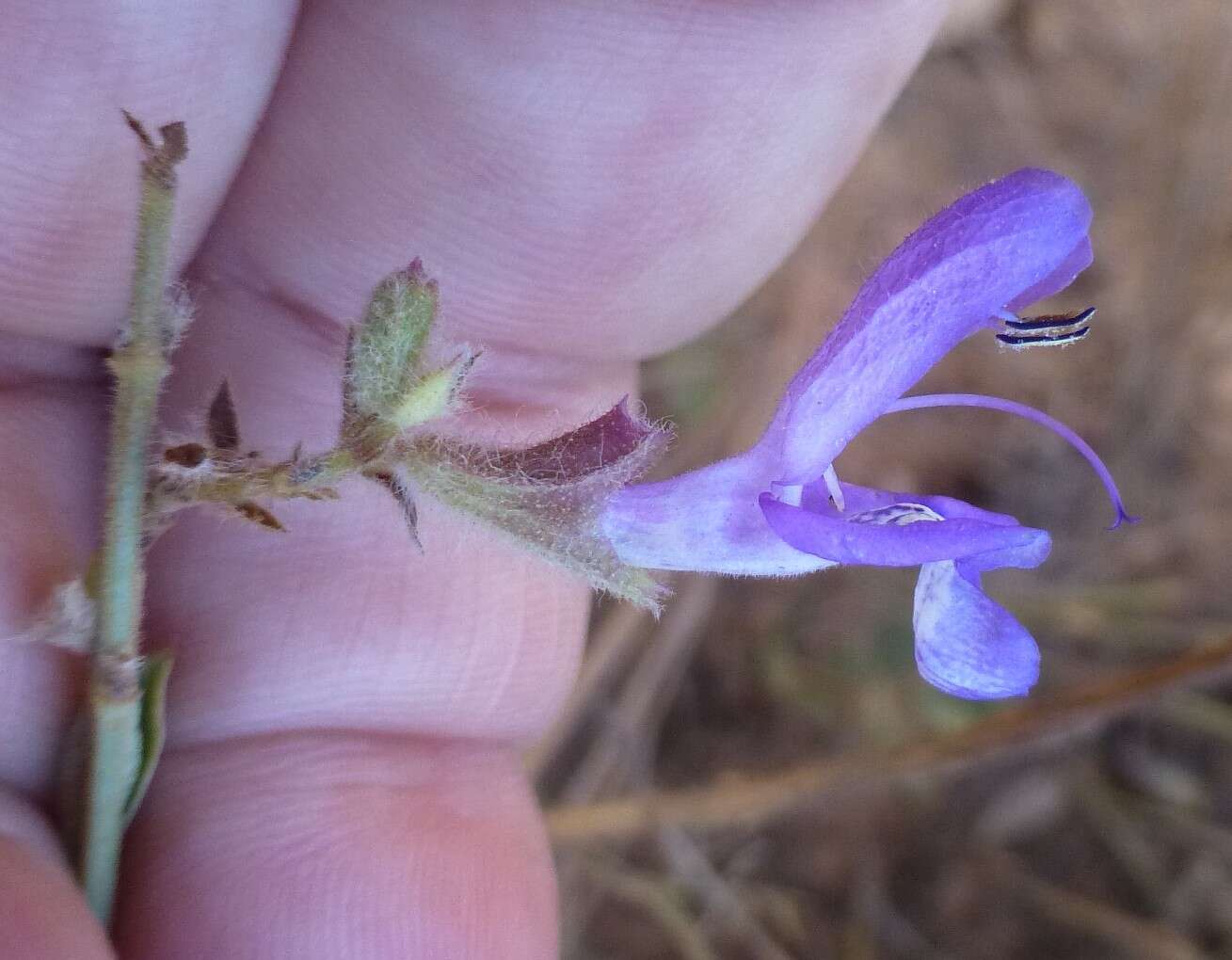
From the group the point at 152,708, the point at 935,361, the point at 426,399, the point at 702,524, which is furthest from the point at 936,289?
the point at 152,708

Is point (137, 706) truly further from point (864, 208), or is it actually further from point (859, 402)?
point (864, 208)

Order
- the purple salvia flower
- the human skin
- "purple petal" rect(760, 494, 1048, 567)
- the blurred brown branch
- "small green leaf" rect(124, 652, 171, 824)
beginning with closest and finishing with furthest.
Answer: "purple petal" rect(760, 494, 1048, 567), the purple salvia flower, "small green leaf" rect(124, 652, 171, 824), the human skin, the blurred brown branch

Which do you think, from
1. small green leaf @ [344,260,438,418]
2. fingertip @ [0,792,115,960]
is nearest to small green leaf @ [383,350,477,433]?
small green leaf @ [344,260,438,418]

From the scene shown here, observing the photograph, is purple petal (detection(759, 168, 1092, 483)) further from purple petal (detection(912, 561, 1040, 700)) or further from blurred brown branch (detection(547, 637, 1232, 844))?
blurred brown branch (detection(547, 637, 1232, 844))

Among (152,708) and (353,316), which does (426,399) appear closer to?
(152,708)

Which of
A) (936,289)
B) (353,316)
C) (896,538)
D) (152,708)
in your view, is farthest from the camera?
(353,316)

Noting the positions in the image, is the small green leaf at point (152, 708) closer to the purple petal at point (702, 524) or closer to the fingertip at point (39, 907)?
the fingertip at point (39, 907)
